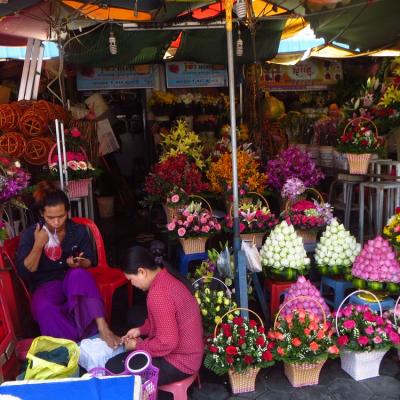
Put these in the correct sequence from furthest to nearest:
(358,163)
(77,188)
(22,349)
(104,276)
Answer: (358,163)
(77,188)
(104,276)
(22,349)

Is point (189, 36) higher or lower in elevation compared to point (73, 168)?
higher

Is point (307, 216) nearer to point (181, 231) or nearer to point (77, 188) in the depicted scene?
point (181, 231)

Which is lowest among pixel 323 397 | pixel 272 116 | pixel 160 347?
pixel 323 397

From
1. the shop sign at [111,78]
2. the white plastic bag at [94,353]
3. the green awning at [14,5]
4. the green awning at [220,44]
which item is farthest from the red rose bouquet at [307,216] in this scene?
the shop sign at [111,78]

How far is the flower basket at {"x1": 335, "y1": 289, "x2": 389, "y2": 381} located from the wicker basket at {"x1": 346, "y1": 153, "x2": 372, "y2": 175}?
6.15 feet

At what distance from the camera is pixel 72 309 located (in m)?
3.09

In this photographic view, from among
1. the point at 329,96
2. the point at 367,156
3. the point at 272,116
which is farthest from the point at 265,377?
the point at 329,96

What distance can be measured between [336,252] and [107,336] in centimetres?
180

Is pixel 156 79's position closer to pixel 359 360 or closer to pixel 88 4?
pixel 88 4

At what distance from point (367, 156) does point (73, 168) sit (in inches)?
112

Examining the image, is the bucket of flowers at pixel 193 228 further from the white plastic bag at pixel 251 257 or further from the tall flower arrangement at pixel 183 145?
the tall flower arrangement at pixel 183 145

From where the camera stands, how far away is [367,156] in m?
4.52

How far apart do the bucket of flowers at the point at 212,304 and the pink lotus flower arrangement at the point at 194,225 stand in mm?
830

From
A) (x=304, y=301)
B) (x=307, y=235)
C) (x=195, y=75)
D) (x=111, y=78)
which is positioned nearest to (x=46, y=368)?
(x=304, y=301)
